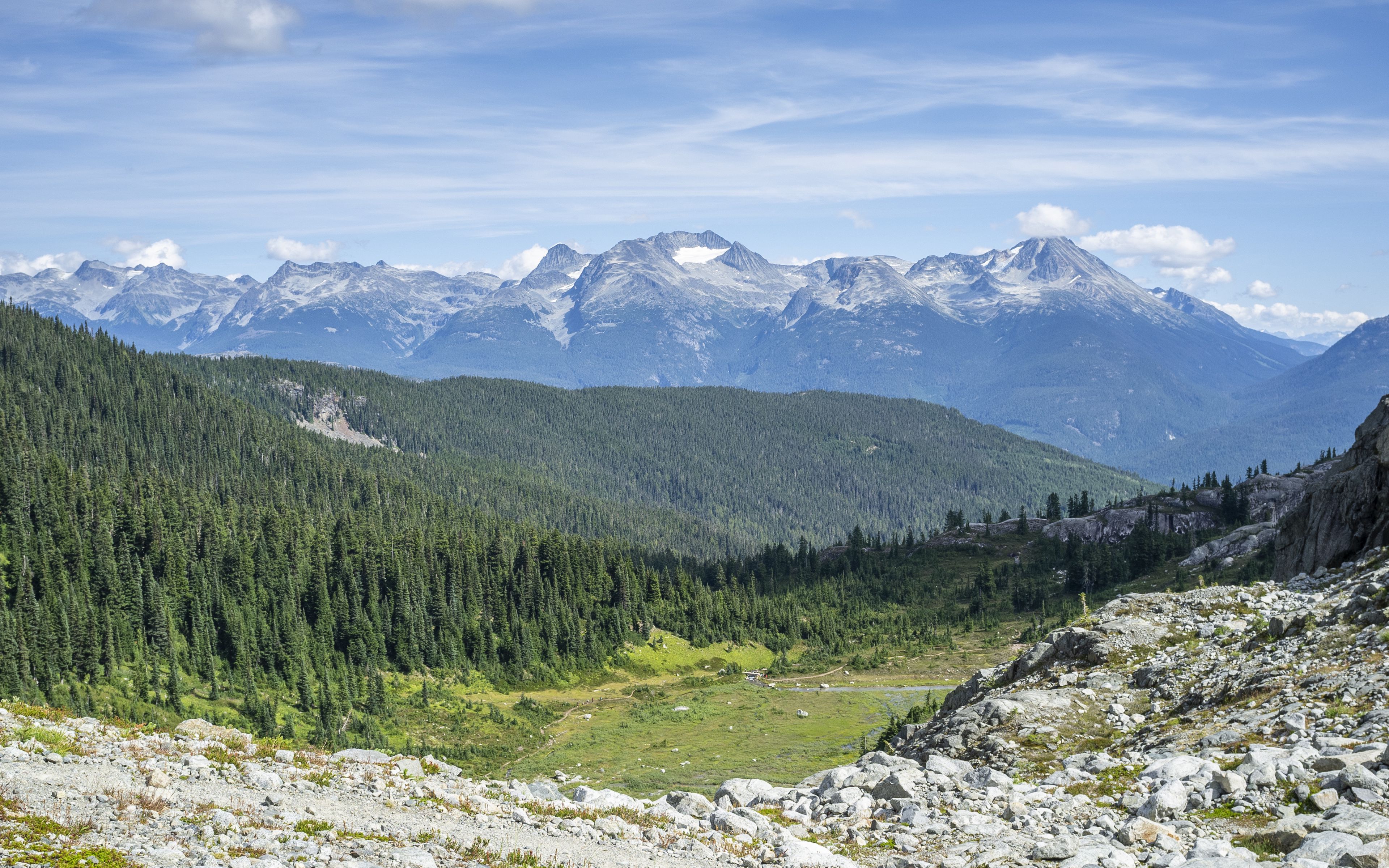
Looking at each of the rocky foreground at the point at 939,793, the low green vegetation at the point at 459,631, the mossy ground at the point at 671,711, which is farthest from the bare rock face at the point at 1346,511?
the low green vegetation at the point at 459,631

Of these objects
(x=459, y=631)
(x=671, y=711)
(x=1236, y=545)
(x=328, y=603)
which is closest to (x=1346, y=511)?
(x=671, y=711)

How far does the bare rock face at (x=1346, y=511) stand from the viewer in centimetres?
5028

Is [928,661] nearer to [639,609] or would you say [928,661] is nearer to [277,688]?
[639,609]

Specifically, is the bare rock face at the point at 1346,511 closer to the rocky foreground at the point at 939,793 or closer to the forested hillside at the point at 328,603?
the rocky foreground at the point at 939,793

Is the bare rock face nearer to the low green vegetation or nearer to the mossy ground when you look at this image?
the mossy ground

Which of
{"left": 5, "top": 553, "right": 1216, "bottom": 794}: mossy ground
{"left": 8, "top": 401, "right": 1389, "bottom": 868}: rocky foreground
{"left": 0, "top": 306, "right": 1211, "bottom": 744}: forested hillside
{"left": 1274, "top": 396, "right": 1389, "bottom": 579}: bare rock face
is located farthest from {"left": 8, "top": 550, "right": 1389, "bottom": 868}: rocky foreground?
{"left": 0, "top": 306, "right": 1211, "bottom": 744}: forested hillside

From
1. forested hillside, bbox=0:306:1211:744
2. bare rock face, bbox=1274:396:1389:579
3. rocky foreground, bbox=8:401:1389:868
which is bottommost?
forested hillside, bbox=0:306:1211:744

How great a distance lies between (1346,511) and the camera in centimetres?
5297

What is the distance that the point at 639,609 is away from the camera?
16750cm

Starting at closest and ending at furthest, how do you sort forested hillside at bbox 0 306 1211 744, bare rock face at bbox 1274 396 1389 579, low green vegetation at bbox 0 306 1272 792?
1. bare rock face at bbox 1274 396 1389 579
2. low green vegetation at bbox 0 306 1272 792
3. forested hillside at bbox 0 306 1211 744

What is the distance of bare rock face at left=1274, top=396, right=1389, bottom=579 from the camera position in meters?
50.3

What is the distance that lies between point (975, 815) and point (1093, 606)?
132 m

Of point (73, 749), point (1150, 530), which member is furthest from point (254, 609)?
point (1150, 530)

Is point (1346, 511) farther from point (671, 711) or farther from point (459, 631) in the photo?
point (459, 631)
